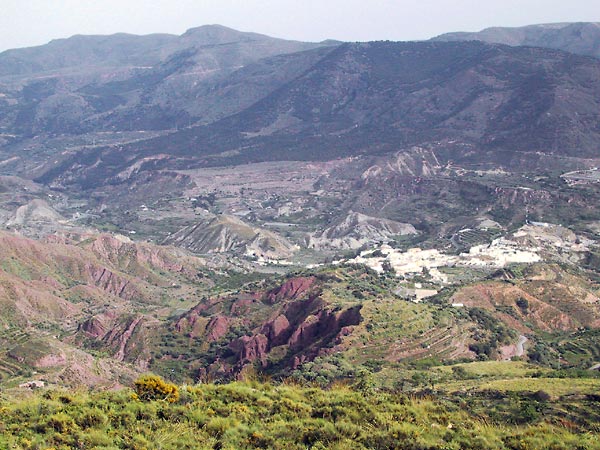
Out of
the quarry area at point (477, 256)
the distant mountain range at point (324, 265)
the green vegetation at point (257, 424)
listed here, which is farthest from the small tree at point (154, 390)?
the quarry area at point (477, 256)

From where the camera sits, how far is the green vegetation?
1912 cm

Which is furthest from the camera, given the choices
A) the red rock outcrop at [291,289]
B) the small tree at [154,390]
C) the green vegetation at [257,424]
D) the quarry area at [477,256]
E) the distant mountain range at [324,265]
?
the quarry area at [477,256]

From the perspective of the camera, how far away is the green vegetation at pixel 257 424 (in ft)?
62.7

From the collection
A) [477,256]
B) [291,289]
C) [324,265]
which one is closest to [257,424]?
[291,289]

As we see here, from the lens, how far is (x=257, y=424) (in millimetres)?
20766

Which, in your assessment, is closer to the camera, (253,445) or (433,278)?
(253,445)

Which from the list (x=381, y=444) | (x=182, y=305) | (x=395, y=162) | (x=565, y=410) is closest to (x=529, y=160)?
(x=395, y=162)

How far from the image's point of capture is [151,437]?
19688mm

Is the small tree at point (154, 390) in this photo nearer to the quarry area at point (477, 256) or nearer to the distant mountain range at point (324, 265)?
the distant mountain range at point (324, 265)

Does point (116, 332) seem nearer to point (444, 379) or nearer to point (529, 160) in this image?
point (444, 379)

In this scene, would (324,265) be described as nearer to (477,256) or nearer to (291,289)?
(477,256)

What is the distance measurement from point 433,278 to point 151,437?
75.4 m

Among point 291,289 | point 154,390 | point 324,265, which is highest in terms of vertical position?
A: point 154,390

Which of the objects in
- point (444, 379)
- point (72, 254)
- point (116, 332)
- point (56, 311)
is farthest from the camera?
point (72, 254)
